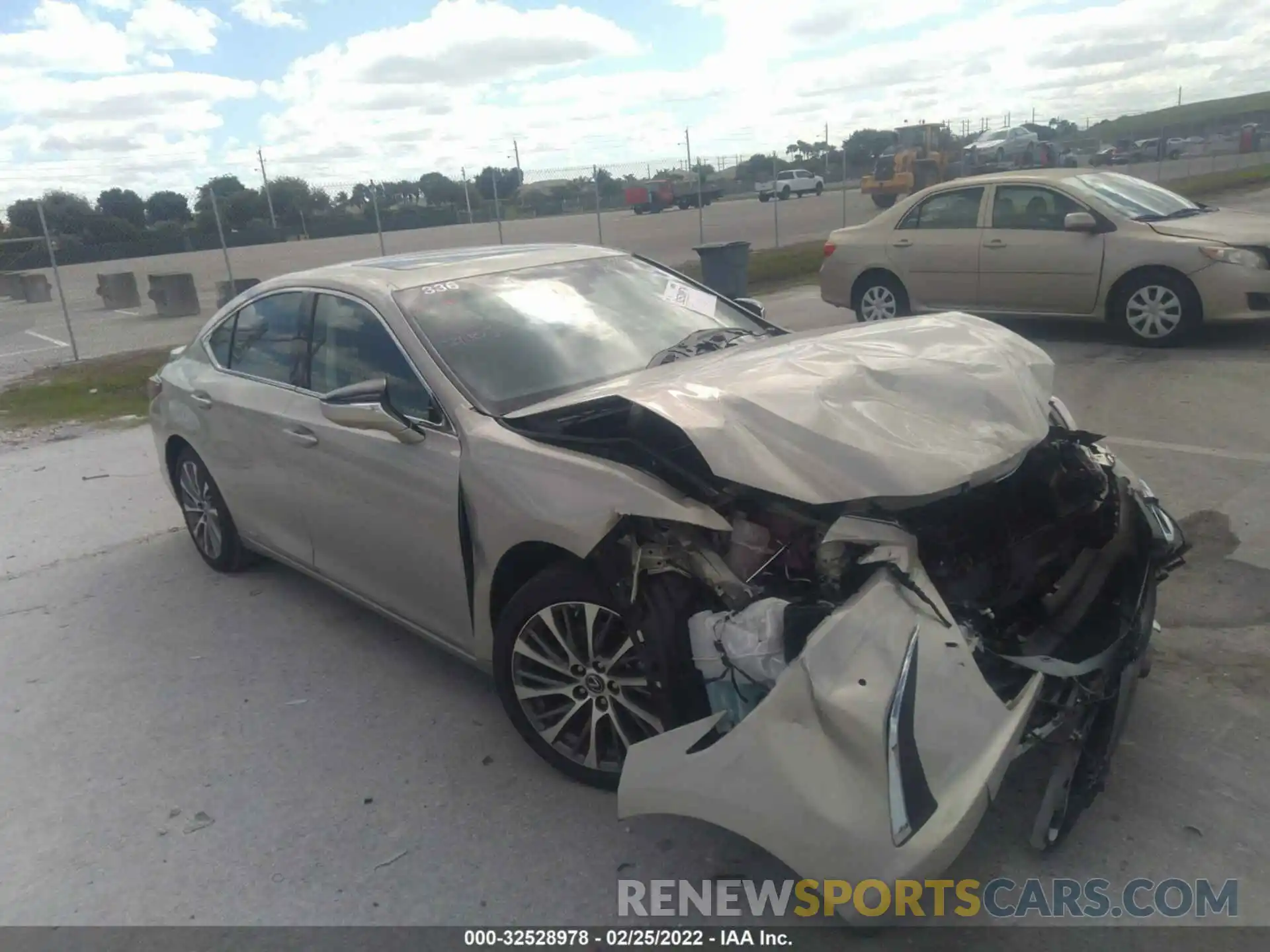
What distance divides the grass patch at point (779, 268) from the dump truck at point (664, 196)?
1792cm

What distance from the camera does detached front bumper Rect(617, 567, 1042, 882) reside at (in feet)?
7.78

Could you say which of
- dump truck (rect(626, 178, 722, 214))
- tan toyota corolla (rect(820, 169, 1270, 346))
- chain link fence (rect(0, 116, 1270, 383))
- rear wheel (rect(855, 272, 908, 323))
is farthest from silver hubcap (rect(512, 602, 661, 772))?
dump truck (rect(626, 178, 722, 214))

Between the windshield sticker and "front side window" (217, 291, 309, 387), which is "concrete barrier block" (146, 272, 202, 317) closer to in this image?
"front side window" (217, 291, 309, 387)

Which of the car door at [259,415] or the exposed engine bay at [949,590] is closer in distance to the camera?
the exposed engine bay at [949,590]

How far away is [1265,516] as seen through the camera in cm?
503

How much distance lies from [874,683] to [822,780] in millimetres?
267

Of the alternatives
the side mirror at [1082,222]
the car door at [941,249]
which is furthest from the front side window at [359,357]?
the car door at [941,249]

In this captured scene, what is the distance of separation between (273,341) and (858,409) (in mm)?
2930

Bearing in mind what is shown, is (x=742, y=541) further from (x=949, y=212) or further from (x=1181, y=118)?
(x=1181, y=118)

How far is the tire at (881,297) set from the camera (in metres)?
10.8

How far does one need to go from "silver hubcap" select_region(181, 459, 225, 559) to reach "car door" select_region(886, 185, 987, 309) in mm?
7543

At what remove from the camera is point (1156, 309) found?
901 cm

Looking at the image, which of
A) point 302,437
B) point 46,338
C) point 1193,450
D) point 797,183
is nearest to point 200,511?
point 302,437

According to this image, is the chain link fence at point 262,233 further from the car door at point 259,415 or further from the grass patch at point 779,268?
the car door at point 259,415
